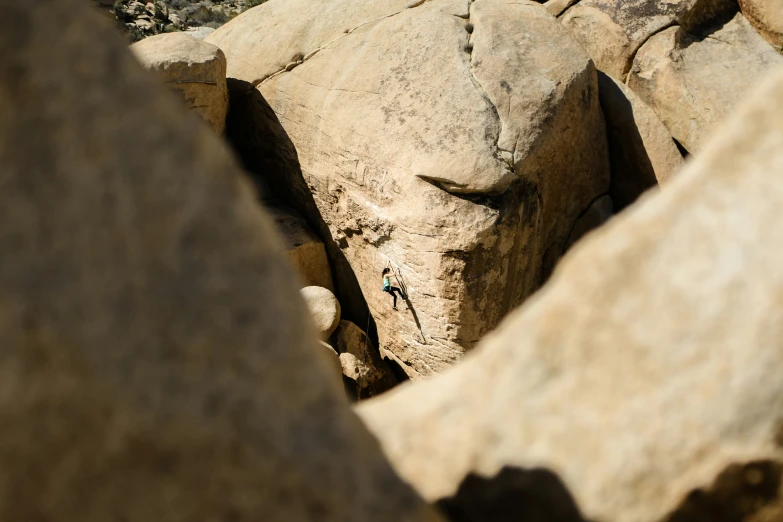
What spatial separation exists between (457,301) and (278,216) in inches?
68.5

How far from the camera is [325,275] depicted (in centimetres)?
604

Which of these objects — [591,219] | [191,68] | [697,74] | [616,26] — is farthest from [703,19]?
[191,68]

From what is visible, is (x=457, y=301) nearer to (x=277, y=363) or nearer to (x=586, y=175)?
(x=586, y=175)

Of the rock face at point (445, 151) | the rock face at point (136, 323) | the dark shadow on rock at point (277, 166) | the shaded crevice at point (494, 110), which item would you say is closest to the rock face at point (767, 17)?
the rock face at point (445, 151)

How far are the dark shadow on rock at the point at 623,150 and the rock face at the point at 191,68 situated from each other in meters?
2.74

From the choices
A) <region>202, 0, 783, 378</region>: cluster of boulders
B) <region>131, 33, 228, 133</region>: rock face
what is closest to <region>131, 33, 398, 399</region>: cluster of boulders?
<region>131, 33, 228, 133</region>: rock face

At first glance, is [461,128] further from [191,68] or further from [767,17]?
[767,17]

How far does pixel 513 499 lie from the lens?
1.35 metres

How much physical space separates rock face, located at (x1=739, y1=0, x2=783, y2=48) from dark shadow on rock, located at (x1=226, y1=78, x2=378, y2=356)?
3.49 m

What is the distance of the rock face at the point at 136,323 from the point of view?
38.9 inches

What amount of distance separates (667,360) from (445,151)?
365cm

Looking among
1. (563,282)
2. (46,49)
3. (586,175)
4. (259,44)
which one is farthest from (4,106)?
(259,44)

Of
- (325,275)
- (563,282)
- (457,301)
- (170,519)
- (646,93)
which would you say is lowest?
(325,275)

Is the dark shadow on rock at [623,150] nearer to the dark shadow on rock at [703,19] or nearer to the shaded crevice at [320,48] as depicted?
the dark shadow on rock at [703,19]
